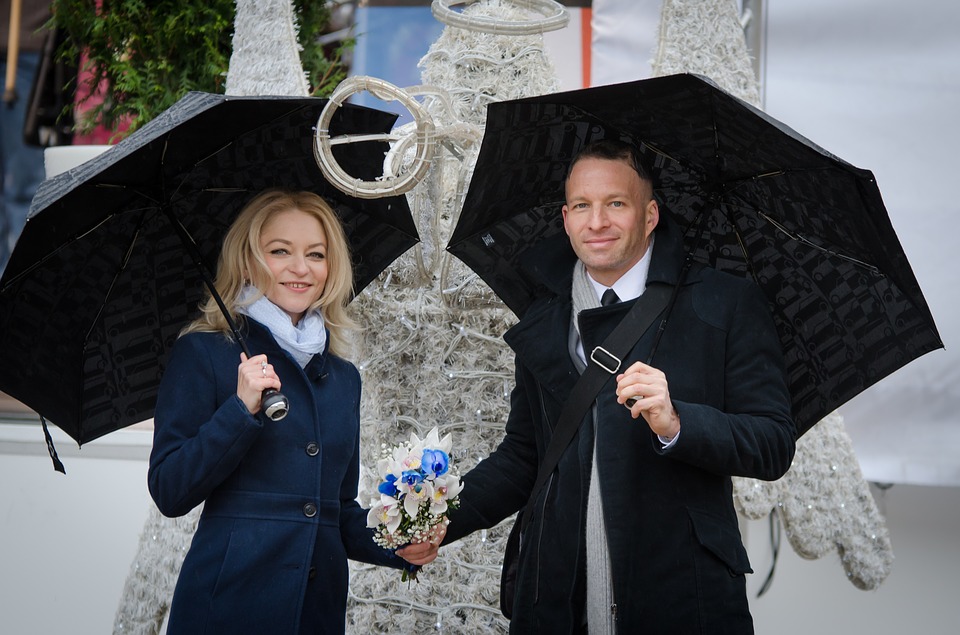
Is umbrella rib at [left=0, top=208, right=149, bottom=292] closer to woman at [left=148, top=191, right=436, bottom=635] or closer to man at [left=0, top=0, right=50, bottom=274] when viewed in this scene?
woman at [left=148, top=191, right=436, bottom=635]

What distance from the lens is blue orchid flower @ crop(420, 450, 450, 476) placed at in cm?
191

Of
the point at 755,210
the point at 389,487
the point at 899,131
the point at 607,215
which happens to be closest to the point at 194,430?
the point at 389,487

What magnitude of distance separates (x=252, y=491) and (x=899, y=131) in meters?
2.57

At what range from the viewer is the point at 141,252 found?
2.25 metres

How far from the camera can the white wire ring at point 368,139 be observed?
7.13ft

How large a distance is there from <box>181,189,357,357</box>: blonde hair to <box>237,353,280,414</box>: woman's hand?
0.17 meters

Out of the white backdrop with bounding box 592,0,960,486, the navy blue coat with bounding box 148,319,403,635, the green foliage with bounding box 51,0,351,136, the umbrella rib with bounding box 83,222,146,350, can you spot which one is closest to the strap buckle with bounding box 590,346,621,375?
the navy blue coat with bounding box 148,319,403,635

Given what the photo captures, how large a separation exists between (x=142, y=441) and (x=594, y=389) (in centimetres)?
243

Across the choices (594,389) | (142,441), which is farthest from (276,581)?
(142,441)

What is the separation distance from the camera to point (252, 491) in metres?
2.02

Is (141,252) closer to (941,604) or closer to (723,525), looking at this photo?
(723,525)

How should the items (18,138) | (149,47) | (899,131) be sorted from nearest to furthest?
1. (899,131)
2. (149,47)
3. (18,138)

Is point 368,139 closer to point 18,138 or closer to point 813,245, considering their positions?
point 813,245

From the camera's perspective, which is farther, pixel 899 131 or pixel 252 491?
pixel 899 131
